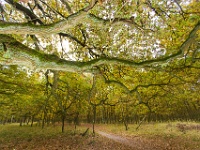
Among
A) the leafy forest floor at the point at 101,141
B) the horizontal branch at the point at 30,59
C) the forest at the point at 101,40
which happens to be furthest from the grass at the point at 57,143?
the horizontal branch at the point at 30,59

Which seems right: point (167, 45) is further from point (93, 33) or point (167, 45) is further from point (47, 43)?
point (47, 43)

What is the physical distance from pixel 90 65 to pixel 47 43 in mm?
4797

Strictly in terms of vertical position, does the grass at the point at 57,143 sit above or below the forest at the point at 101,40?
below

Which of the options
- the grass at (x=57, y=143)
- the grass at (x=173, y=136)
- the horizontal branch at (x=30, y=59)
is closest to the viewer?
the horizontal branch at (x=30, y=59)

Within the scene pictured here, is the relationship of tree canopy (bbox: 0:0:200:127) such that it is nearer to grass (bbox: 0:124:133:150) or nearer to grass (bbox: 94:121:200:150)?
grass (bbox: 94:121:200:150)

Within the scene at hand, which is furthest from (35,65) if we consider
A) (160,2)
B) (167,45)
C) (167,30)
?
(167,45)

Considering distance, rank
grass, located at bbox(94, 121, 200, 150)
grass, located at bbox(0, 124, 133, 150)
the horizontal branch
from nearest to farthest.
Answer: the horizontal branch
grass, located at bbox(94, 121, 200, 150)
grass, located at bbox(0, 124, 133, 150)

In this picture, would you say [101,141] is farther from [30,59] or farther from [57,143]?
[30,59]

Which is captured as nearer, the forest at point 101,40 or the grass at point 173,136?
the forest at point 101,40

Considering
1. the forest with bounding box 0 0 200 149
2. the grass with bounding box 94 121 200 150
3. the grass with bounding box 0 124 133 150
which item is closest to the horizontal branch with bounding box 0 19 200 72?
the forest with bounding box 0 0 200 149

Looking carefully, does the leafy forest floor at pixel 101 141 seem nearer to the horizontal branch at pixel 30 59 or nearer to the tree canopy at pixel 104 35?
the tree canopy at pixel 104 35

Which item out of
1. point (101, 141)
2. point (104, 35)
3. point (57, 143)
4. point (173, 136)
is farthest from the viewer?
point (173, 136)

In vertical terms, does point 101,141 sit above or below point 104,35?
below

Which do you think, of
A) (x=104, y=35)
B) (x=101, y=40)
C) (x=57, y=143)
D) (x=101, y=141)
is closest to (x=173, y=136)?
(x=101, y=141)
